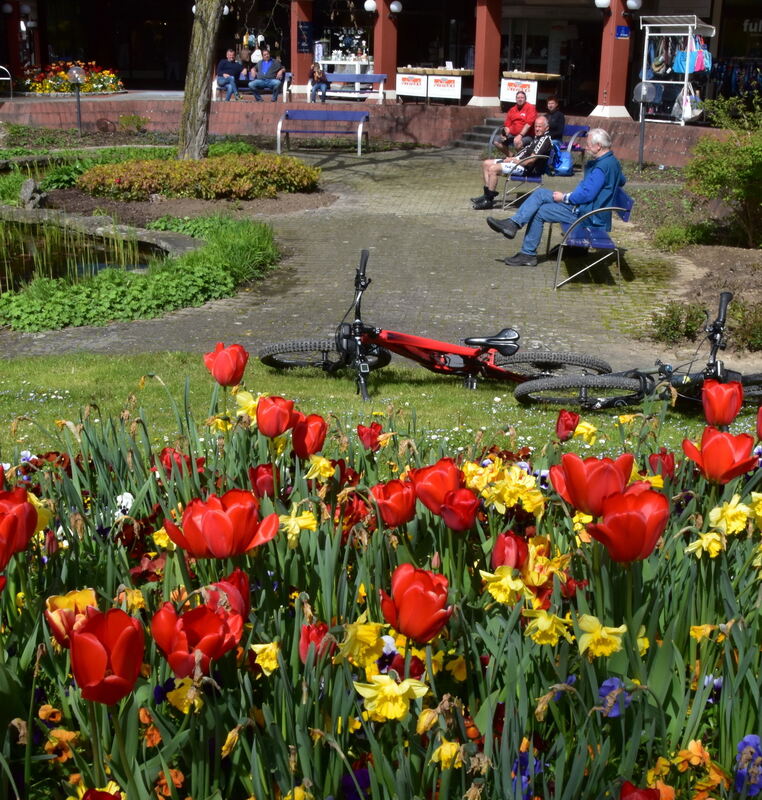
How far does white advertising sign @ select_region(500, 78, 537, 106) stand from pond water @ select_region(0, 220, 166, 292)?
32.5 feet

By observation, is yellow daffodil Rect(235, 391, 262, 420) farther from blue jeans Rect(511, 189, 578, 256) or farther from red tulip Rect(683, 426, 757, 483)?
blue jeans Rect(511, 189, 578, 256)

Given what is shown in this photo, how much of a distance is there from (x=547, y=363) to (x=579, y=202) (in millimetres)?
4001

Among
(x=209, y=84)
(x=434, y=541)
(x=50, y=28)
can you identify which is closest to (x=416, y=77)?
(x=209, y=84)

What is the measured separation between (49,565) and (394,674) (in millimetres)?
1080

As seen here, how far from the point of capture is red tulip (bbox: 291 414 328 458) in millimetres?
2855

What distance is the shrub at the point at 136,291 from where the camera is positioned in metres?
9.21

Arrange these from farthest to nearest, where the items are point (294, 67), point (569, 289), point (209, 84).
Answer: point (294, 67), point (209, 84), point (569, 289)

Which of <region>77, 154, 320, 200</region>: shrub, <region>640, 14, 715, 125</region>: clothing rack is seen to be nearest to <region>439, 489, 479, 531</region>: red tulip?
<region>77, 154, 320, 200</region>: shrub

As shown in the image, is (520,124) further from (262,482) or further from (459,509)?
(459,509)

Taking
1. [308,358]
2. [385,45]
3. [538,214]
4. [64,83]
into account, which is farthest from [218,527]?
[64,83]

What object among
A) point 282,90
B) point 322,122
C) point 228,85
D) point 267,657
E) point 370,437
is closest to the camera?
point 267,657

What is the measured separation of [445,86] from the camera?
23.4 meters

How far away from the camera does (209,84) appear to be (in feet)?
55.2

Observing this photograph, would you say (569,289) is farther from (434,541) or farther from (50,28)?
(50,28)
